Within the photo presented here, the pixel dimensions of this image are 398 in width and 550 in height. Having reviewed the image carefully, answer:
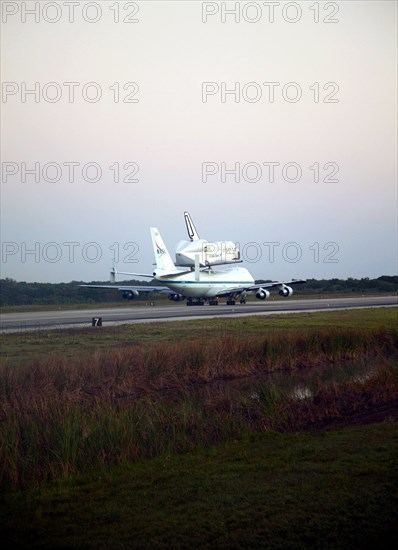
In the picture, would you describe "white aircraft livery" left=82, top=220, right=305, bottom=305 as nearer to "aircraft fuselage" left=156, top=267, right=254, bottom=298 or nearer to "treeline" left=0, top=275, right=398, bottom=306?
"aircraft fuselage" left=156, top=267, right=254, bottom=298

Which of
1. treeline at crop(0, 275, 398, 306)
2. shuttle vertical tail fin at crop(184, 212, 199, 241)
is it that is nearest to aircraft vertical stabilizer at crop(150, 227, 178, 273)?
shuttle vertical tail fin at crop(184, 212, 199, 241)

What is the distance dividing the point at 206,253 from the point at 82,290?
39.7 meters

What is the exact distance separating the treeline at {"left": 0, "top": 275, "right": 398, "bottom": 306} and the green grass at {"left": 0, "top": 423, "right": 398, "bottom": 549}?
78965 mm

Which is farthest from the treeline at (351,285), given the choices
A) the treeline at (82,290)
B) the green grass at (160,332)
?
the green grass at (160,332)

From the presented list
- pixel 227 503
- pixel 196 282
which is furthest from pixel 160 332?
pixel 196 282

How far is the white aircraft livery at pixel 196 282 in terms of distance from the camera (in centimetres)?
6462

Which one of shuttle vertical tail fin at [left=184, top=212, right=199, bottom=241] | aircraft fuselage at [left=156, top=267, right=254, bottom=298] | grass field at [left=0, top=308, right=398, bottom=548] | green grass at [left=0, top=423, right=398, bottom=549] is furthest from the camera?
→ shuttle vertical tail fin at [left=184, top=212, right=199, bottom=241]

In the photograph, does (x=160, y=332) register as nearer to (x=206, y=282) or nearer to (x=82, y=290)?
(x=206, y=282)

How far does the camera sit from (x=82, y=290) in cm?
10438

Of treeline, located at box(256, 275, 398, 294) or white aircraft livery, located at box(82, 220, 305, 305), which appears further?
treeline, located at box(256, 275, 398, 294)

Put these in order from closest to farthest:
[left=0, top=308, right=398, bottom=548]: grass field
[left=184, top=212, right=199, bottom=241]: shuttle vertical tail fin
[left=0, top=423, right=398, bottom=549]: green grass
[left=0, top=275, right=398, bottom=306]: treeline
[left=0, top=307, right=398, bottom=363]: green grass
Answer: [left=0, top=423, right=398, bottom=549]: green grass < [left=0, top=308, right=398, bottom=548]: grass field < [left=0, top=307, right=398, bottom=363]: green grass < [left=184, top=212, right=199, bottom=241]: shuttle vertical tail fin < [left=0, top=275, right=398, bottom=306]: treeline

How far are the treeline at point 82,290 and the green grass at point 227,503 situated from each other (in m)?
79.0

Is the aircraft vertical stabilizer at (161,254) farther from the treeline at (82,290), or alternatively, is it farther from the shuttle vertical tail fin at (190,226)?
the treeline at (82,290)

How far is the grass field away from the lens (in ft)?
24.8
